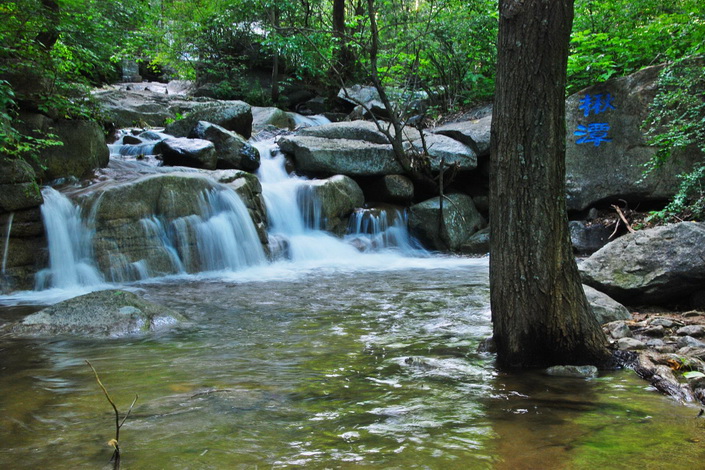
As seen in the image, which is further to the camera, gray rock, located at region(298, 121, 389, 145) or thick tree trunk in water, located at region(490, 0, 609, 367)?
gray rock, located at region(298, 121, 389, 145)

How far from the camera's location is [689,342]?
4.36 meters

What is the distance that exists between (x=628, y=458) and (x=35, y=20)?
359 inches

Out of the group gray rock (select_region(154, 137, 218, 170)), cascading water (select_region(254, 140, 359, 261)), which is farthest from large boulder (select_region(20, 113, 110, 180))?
cascading water (select_region(254, 140, 359, 261))

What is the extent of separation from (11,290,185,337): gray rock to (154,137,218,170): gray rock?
6249 mm

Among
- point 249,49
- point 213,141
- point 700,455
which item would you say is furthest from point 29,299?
point 249,49

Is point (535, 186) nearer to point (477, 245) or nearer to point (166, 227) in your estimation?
point (166, 227)

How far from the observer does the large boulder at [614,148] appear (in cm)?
1051

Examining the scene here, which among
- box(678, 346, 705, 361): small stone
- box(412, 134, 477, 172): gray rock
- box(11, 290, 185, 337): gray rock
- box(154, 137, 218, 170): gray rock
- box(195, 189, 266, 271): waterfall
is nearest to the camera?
box(678, 346, 705, 361): small stone

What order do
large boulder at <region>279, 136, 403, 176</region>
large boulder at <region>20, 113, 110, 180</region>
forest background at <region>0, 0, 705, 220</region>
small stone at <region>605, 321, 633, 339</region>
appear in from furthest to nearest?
large boulder at <region>279, 136, 403, 176</region> < large boulder at <region>20, 113, 110, 180</region> < forest background at <region>0, 0, 705, 220</region> < small stone at <region>605, 321, 633, 339</region>

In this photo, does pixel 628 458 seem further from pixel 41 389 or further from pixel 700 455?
pixel 41 389

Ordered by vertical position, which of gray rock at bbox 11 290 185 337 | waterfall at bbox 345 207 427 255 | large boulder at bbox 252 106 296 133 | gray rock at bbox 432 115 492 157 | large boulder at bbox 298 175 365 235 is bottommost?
gray rock at bbox 11 290 185 337

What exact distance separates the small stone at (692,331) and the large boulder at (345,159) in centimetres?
889

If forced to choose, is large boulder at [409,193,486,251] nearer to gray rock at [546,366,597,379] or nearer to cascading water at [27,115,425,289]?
cascading water at [27,115,425,289]

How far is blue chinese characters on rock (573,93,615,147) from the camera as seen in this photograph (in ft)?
36.5
